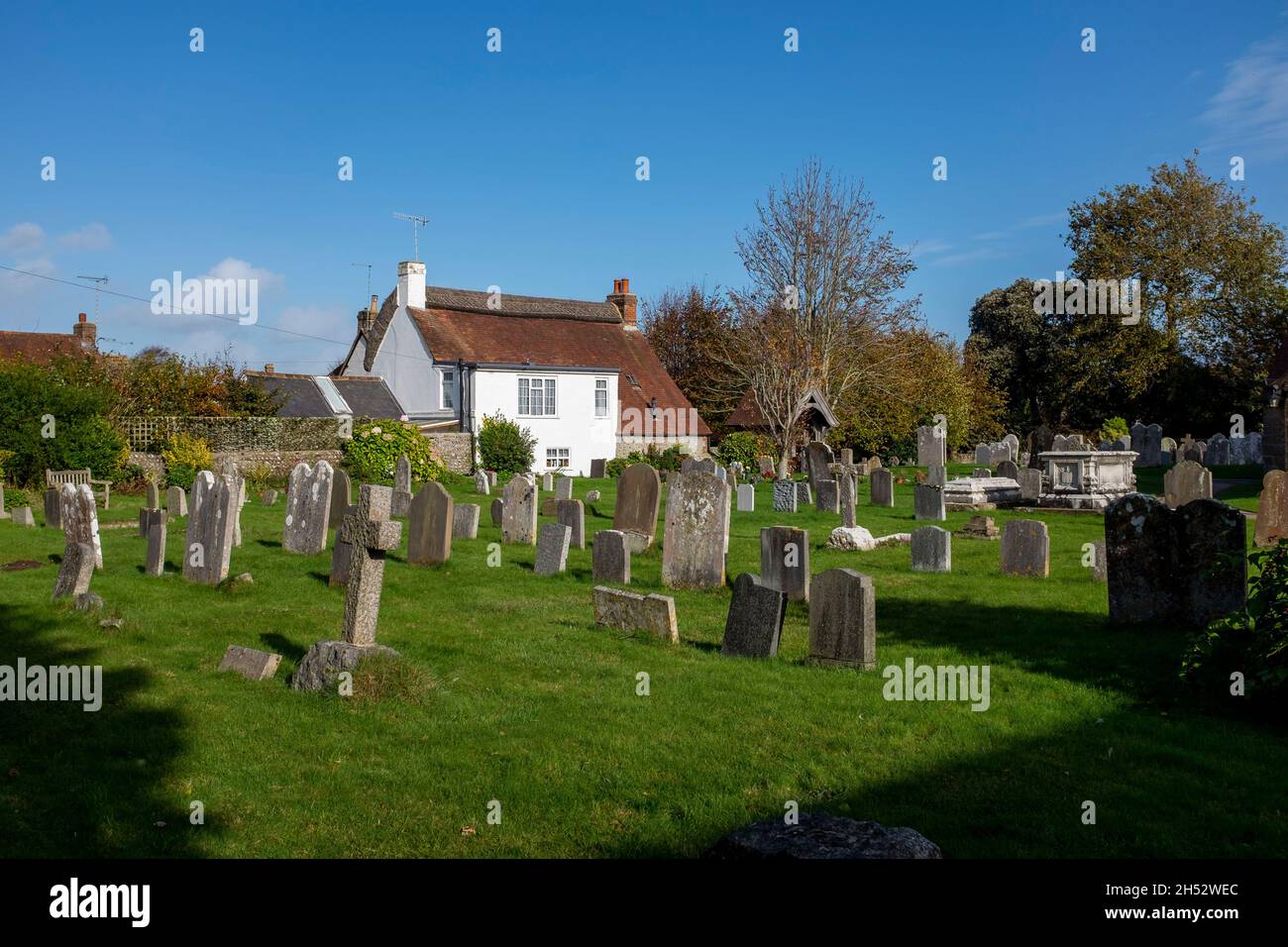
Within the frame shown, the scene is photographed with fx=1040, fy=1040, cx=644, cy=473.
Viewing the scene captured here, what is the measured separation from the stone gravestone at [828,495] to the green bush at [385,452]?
1101 cm

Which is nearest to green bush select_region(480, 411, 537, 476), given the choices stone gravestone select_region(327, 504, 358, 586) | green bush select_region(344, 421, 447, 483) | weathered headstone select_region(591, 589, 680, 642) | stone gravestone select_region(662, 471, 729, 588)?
green bush select_region(344, 421, 447, 483)

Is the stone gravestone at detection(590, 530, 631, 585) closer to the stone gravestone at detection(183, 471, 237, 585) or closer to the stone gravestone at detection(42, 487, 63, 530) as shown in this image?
the stone gravestone at detection(183, 471, 237, 585)

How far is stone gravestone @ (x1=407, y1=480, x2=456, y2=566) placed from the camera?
49.6ft

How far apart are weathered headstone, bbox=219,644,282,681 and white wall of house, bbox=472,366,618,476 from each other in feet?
97.1

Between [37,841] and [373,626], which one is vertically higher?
[373,626]

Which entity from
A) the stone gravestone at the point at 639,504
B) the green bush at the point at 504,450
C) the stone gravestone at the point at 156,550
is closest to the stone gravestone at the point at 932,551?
the stone gravestone at the point at 639,504

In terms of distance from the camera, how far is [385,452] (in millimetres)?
29500

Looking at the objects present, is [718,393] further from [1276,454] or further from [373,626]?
[373,626]

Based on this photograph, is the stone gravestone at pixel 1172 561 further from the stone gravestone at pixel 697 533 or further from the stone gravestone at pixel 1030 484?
the stone gravestone at pixel 1030 484

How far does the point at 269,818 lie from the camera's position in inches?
229

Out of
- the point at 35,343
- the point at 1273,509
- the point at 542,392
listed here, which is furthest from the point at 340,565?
the point at 35,343

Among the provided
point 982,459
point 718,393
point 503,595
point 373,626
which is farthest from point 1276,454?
point 373,626
